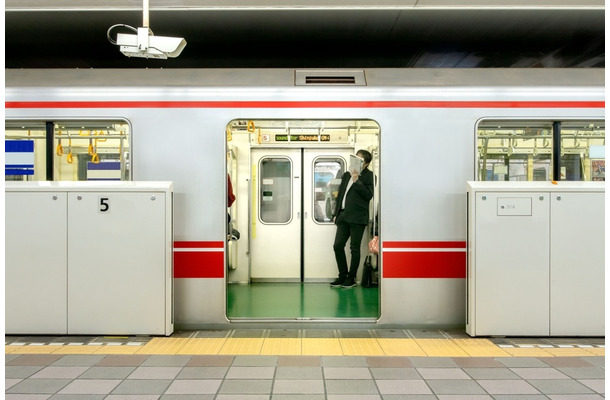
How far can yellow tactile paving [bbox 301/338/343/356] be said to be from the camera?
385cm

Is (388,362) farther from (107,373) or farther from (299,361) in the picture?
(107,373)

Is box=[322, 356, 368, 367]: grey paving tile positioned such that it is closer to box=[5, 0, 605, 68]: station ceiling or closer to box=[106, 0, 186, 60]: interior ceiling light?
box=[106, 0, 186, 60]: interior ceiling light

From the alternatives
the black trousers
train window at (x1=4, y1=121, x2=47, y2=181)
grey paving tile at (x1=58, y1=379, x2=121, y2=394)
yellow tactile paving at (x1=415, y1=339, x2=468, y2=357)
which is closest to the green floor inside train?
the black trousers

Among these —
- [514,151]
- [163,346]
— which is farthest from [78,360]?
[514,151]

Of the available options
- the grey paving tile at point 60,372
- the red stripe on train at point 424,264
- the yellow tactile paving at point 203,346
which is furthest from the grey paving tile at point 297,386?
the red stripe on train at point 424,264

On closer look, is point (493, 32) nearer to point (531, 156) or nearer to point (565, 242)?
point (531, 156)

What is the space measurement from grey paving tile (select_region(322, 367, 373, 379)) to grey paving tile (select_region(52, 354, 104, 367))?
70.1 inches

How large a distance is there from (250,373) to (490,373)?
5.71 feet

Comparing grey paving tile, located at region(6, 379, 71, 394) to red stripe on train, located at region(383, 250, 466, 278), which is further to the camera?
red stripe on train, located at region(383, 250, 466, 278)

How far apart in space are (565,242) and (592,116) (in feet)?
4.16

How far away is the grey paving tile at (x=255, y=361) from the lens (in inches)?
141

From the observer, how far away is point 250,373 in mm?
3414

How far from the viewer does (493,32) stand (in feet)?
19.3

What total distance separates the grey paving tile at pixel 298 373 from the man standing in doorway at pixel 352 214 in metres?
3.01
